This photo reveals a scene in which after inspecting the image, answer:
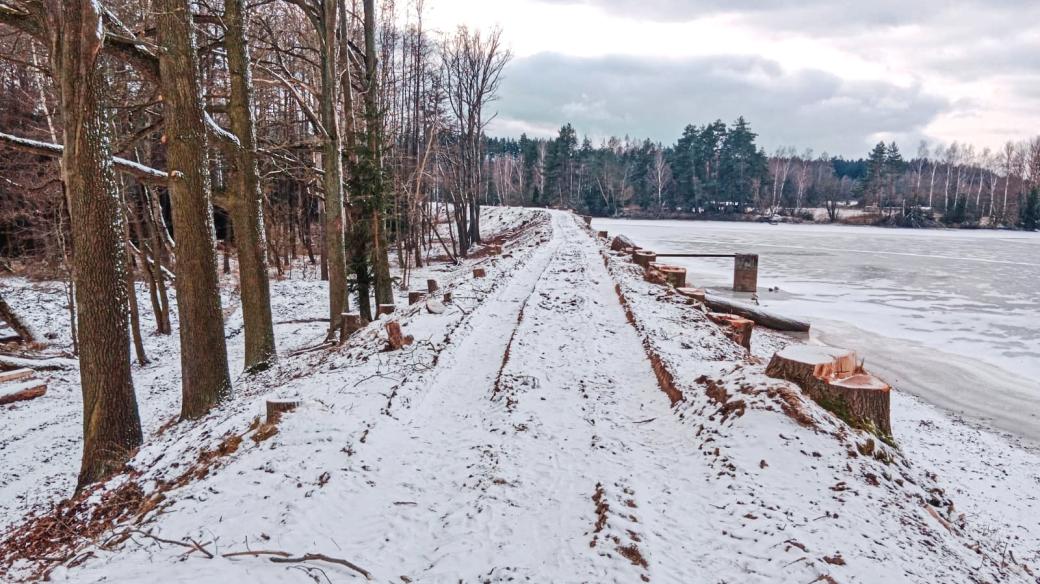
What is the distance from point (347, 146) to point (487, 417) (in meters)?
10.2

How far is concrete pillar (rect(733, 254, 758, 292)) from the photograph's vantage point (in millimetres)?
18350

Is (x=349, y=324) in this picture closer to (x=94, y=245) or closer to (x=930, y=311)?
(x=94, y=245)

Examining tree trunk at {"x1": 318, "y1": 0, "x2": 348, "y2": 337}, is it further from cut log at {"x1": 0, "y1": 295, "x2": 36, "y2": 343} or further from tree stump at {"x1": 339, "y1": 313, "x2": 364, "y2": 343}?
cut log at {"x1": 0, "y1": 295, "x2": 36, "y2": 343}

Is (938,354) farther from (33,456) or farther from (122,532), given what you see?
(33,456)

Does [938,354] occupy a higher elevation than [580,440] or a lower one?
lower

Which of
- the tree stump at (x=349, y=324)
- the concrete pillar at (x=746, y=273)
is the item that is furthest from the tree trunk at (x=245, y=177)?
the concrete pillar at (x=746, y=273)

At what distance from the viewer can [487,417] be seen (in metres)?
5.07

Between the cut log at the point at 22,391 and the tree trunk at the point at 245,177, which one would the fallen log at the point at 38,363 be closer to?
the cut log at the point at 22,391

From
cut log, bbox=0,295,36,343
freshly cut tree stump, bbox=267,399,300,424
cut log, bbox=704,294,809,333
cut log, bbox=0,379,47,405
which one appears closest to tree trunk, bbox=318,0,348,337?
cut log, bbox=0,379,47,405

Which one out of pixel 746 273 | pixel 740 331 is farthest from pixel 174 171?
pixel 746 273

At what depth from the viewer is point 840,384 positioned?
14.1ft

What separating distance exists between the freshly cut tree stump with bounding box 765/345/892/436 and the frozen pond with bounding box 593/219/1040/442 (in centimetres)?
563

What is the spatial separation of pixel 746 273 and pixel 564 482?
1678 cm

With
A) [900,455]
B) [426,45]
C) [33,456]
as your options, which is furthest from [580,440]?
[426,45]
